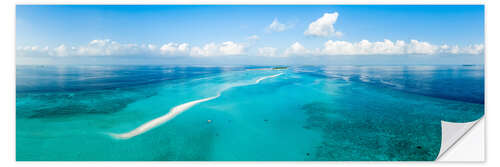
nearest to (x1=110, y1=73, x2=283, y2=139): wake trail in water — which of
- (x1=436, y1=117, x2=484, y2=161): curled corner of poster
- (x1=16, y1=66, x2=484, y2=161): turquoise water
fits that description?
(x1=16, y1=66, x2=484, y2=161): turquoise water

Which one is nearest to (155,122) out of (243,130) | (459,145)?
(243,130)

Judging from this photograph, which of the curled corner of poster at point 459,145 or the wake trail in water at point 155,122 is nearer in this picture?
the curled corner of poster at point 459,145

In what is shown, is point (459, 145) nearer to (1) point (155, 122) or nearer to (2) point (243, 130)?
(2) point (243, 130)

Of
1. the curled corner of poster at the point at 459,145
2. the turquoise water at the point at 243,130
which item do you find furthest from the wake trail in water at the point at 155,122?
the curled corner of poster at the point at 459,145

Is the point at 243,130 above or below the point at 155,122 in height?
below

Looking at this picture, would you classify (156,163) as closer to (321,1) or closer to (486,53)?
(321,1)

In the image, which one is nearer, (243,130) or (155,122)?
(243,130)

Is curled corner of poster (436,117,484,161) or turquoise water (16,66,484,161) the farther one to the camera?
turquoise water (16,66,484,161)

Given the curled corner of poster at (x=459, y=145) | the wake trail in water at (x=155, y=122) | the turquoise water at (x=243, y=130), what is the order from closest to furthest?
the curled corner of poster at (x=459, y=145) < the turquoise water at (x=243, y=130) < the wake trail in water at (x=155, y=122)

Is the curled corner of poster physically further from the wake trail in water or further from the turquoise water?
the wake trail in water

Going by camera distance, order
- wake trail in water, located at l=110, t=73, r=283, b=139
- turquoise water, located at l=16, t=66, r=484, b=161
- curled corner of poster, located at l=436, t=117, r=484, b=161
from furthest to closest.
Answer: wake trail in water, located at l=110, t=73, r=283, b=139
turquoise water, located at l=16, t=66, r=484, b=161
curled corner of poster, located at l=436, t=117, r=484, b=161

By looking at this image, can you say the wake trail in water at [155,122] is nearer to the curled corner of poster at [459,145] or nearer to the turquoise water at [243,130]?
the turquoise water at [243,130]

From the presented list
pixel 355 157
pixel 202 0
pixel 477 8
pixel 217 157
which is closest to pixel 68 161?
pixel 217 157

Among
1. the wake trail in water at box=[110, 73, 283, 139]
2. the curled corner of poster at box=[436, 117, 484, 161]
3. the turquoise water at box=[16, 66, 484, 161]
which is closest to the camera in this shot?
the curled corner of poster at box=[436, 117, 484, 161]
